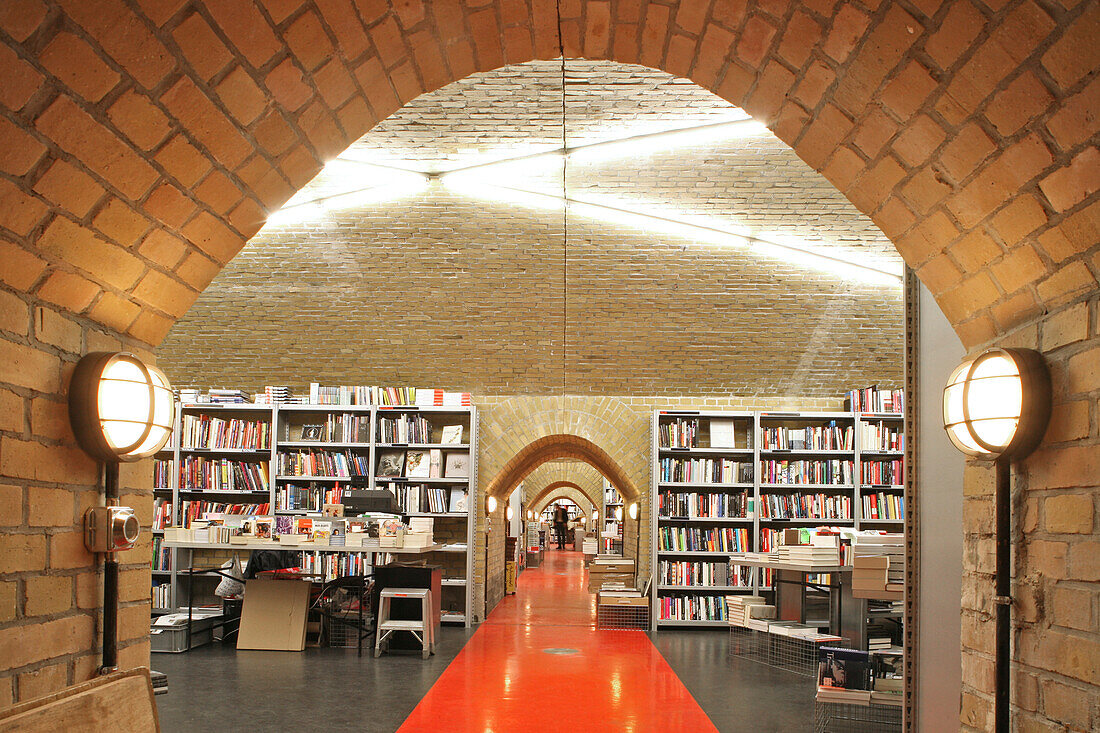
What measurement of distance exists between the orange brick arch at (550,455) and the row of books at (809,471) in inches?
64.4

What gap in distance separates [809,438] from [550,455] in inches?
189

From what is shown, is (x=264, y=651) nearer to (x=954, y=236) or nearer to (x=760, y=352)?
(x=760, y=352)

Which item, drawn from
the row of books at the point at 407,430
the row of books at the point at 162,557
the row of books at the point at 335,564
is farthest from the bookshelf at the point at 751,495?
the row of books at the point at 162,557

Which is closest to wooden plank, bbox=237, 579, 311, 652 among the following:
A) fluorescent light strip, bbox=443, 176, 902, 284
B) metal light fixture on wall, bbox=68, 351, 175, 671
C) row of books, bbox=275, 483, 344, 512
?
row of books, bbox=275, 483, 344, 512

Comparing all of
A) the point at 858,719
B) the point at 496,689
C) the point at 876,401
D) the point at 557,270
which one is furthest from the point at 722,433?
the point at 858,719

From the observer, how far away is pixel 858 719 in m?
5.37

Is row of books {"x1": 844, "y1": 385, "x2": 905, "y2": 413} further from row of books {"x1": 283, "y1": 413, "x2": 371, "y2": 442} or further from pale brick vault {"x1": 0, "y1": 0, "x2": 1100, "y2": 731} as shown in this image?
Result: pale brick vault {"x1": 0, "y1": 0, "x2": 1100, "y2": 731}

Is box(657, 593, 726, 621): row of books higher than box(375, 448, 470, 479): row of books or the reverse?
the reverse

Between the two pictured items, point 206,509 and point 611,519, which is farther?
point 611,519

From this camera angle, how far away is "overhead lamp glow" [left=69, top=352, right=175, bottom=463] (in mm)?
2523

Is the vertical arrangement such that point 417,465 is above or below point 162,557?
above

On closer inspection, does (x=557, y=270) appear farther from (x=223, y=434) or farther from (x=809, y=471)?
(x=223, y=434)

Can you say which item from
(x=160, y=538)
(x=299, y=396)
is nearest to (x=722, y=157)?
(x=299, y=396)

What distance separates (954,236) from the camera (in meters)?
2.59
